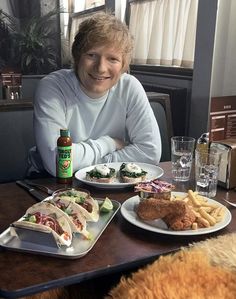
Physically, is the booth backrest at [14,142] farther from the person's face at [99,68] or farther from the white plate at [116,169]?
the white plate at [116,169]

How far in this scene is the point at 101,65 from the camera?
157cm

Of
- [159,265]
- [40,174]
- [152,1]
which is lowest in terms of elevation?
[40,174]

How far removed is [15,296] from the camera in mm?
702

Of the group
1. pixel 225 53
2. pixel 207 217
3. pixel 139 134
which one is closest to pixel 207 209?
pixel 207 217

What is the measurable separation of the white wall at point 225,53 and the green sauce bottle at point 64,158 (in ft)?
5.15

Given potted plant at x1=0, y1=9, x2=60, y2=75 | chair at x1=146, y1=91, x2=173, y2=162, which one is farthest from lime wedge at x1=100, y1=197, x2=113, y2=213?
potted plant at x1=0, y1=9, x2=60, y2=75

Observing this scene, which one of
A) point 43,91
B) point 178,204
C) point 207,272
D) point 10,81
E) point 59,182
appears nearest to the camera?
point 207,272

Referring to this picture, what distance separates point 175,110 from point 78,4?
306cm

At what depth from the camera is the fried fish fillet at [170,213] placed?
952 millimetres

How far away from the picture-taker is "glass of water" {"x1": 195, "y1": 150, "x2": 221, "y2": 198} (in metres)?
1.23

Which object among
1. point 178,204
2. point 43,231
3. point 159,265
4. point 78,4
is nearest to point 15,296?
point 43,231

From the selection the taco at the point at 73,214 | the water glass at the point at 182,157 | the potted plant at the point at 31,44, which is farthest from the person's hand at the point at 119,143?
the potted plant at the point at 31,44

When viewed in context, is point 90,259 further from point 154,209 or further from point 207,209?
point 207,209

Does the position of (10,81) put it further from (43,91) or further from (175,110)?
(43,91)
